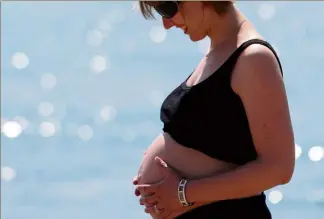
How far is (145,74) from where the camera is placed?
22.1 ft

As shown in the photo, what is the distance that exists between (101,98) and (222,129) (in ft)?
16.0

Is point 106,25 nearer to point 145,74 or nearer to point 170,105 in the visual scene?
point 145,74

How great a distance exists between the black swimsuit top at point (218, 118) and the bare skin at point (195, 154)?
2cm

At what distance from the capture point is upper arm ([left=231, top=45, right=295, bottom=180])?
190 cm

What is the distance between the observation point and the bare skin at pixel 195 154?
79.5 inches

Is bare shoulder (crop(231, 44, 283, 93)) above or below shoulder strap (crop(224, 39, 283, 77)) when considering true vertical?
below

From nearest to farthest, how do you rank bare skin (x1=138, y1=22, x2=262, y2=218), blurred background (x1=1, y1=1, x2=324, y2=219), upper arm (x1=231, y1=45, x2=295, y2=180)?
upper arm (x1=231, y1=45, x2=295, y2=180), bare skin (x1=138, y1=22, x2=262, y2=218), blurred background (x1=1, y1=1, x2=324, y2=219)

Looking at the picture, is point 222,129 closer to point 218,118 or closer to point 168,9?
point 218,118

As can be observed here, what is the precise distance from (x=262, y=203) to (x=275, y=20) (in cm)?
503

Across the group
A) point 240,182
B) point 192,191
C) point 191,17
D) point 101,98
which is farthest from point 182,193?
point 101,98

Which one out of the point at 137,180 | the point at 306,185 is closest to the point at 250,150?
the point at 137,180

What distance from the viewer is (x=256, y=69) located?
1908 millimetres

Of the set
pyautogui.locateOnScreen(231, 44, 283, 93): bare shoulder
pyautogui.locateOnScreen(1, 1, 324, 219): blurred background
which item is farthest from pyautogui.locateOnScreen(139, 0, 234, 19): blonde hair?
pyautogui.locateOnScreen(1, 1, 324, 219): blurred background

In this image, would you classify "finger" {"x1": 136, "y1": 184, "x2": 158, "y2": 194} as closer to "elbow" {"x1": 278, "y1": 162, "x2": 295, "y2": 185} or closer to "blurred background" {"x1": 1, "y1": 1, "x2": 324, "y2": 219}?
"elbow" {"x1": 278, "y1": 162, "x2": 295, "y2": 185}
